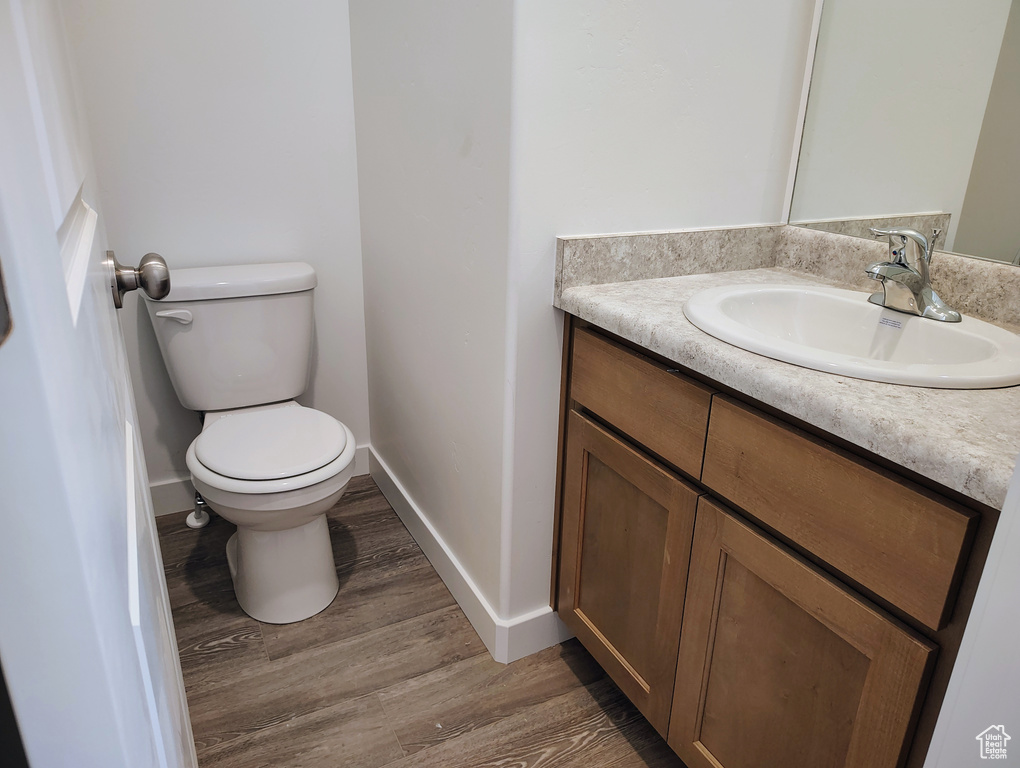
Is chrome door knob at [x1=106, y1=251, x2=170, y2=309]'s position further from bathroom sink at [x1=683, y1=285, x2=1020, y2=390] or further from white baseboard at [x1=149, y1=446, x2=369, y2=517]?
white baseboard at [x1=149, y1=446, x2=369, y2=517]

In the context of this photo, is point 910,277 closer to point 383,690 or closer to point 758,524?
point 758,524

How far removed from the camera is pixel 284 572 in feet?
5.59

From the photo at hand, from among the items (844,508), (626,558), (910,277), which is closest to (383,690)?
(626,558)

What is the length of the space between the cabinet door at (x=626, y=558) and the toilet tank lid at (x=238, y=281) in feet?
3.04

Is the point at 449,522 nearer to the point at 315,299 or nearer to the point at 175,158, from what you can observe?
the point at 315,299

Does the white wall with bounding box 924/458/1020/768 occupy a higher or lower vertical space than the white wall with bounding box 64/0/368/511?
lower

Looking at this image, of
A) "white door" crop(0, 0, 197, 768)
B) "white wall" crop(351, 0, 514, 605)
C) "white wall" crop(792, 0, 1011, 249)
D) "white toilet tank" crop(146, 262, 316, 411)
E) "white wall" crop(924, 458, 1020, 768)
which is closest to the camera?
"white door" crop(0, 0, 197, 768)

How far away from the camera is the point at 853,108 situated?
142 cm

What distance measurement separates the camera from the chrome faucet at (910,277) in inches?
45.0

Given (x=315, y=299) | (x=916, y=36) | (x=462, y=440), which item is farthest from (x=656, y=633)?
(x=315, y=299)

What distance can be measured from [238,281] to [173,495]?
77cm

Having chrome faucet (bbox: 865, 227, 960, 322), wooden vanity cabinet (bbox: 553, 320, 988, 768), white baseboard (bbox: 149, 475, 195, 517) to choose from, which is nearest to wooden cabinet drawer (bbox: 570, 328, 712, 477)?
wooden vanity cabinet (bbox: 553, 320, 988, 768)

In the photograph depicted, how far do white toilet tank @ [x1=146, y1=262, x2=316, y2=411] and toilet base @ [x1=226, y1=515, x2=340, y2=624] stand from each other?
42 cm

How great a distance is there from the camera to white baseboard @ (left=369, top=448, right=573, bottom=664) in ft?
5.24
